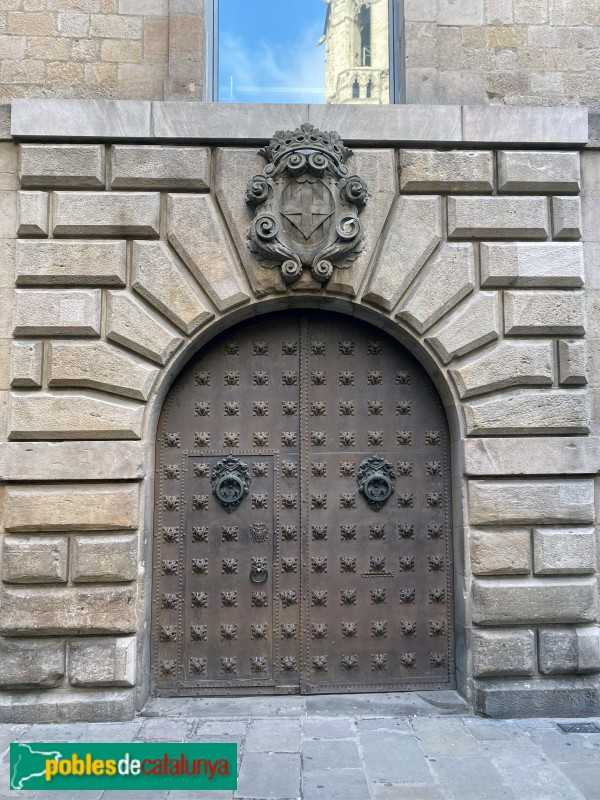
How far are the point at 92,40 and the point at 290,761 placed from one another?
564cm

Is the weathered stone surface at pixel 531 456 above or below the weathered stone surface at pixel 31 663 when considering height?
above

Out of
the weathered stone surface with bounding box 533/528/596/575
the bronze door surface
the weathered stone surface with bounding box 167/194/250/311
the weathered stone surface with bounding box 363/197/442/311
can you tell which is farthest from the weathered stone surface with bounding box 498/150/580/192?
the weathered stone surface with bounding box 533/528/596/575

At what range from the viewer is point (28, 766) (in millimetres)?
4219

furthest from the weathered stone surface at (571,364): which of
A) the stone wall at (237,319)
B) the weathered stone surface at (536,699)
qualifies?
the weathered stone surface at (536,699)

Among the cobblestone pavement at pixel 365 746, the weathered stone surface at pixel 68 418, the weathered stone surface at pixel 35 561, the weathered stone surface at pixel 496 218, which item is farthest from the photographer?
the weathered stone surface at pixel 496 218

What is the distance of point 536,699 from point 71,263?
15.8ft

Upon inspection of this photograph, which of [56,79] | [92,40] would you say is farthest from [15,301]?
[92,40]

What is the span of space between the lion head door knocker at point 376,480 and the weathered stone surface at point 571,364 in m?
1.54

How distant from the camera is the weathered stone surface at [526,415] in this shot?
214 inches

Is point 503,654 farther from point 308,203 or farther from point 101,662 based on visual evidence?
point 308,203

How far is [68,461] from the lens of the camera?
525 centimetres

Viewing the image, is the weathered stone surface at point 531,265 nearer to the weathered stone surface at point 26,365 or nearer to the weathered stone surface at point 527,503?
the weathered stone surface at point 527,503

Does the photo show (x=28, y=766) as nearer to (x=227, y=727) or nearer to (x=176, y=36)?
(x=227, y=727)

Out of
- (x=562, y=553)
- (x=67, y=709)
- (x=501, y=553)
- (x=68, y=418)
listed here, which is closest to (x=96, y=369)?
(x=68, y=418)
